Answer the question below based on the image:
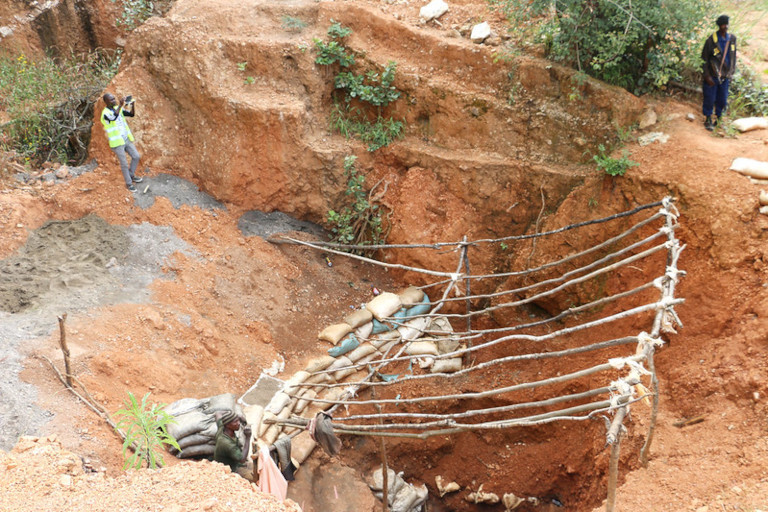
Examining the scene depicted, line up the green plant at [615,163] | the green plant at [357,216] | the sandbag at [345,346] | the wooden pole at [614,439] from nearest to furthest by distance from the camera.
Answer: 1. the wooden pole at [614,439]
2. the green plant at [615,163]
3. the sandbag at [345,346]
4. the green plant at [357,216]

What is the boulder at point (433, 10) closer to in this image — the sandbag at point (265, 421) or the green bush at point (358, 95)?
the green bush at point (358, 95)

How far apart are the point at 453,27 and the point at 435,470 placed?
5600 millimetres

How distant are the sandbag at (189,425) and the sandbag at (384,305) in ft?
8.31

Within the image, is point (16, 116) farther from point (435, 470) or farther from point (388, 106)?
point (435, 470)

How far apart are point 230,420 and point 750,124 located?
617 centimetres

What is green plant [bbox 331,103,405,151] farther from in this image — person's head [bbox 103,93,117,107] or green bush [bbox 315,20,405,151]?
person's head [bbox 103,93,117,107]

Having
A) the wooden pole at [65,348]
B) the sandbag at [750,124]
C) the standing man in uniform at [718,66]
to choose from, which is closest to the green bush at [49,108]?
the wooden pole at [65,348]

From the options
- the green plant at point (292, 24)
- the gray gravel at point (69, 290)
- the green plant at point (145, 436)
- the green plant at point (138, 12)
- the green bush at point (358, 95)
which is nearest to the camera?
the green plant at point (145, 436)

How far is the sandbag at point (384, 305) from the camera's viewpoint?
24.3ft

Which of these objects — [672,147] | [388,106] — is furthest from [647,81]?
[388,106]

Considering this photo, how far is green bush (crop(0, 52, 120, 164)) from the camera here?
8.74 m

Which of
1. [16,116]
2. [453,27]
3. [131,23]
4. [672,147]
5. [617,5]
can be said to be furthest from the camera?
[131,23]

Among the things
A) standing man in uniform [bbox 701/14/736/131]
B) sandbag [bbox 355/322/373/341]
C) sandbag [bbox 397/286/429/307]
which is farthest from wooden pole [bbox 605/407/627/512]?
standing man in uniform [bbox 701/14/736/131]

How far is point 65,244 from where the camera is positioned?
7.07m
